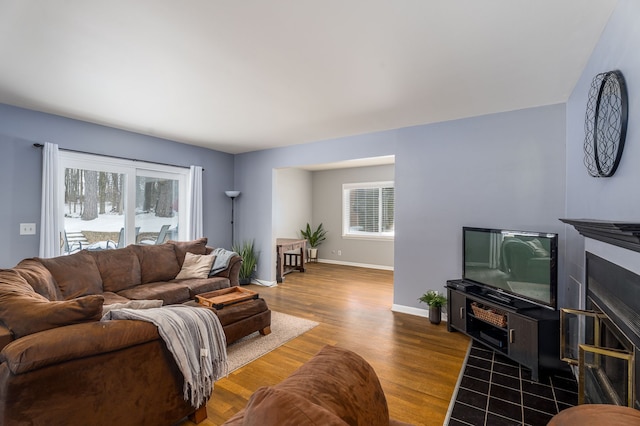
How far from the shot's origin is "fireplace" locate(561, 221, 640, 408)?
1.22 m

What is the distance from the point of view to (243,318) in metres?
2.95

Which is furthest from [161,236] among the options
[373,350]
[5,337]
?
[373,350]

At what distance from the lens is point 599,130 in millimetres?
1819

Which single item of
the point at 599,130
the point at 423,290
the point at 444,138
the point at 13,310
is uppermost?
the point at 444,138

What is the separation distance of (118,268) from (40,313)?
220 centimetres

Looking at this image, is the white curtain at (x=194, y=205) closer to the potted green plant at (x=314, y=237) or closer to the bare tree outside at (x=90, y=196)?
the bare tree outside at (x=90, y=196)

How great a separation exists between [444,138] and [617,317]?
2662 mm

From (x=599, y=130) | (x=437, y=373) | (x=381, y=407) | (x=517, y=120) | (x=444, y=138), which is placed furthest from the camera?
(x=444, y=138)

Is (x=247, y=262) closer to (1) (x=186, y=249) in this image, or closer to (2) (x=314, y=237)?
(1) (x=186, y=249)

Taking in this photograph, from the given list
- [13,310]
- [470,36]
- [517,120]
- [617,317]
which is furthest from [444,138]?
[13,310]

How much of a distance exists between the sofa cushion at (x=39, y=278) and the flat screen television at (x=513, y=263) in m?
4.09

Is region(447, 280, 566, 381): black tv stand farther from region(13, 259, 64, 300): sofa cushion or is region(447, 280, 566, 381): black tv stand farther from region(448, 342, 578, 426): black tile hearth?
region(13, 259, 64, 300): sofa cushion

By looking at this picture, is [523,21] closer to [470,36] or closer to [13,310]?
[470,36]

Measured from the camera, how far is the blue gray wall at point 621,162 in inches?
54.1
